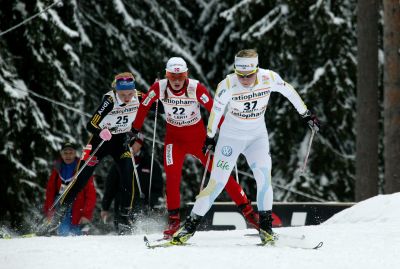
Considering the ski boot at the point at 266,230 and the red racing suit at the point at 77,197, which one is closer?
the ski boot at the point at 266,230

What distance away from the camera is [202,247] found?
7793mm

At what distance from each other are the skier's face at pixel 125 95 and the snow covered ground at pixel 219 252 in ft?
5.37

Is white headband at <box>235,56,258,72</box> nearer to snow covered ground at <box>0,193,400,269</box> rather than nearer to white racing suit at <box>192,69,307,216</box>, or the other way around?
white racing suit at <box>192,69,307,216</box>

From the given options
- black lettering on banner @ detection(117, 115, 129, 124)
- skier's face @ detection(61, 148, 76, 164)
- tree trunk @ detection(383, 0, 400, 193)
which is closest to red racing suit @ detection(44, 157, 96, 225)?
skier's face @ detection(61, 148, 76, 164)

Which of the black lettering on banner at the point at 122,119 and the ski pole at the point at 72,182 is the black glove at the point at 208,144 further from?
the ski pole at the point at 72,182

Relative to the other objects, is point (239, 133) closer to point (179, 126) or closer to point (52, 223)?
point (179, 126)

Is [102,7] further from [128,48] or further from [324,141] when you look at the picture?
[324,141]

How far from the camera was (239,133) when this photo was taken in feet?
27.0

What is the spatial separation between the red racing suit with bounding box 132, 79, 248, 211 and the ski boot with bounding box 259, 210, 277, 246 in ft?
2.56

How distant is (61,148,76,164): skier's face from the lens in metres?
11.1

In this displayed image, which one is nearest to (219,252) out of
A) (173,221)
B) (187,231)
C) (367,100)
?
(187,231)

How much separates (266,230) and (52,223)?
3.22m

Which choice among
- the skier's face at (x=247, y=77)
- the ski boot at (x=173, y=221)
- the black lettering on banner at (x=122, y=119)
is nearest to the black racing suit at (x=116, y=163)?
the black lettering on banner at (x=122, y=119)

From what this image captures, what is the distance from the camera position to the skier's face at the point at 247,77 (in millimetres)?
7992
